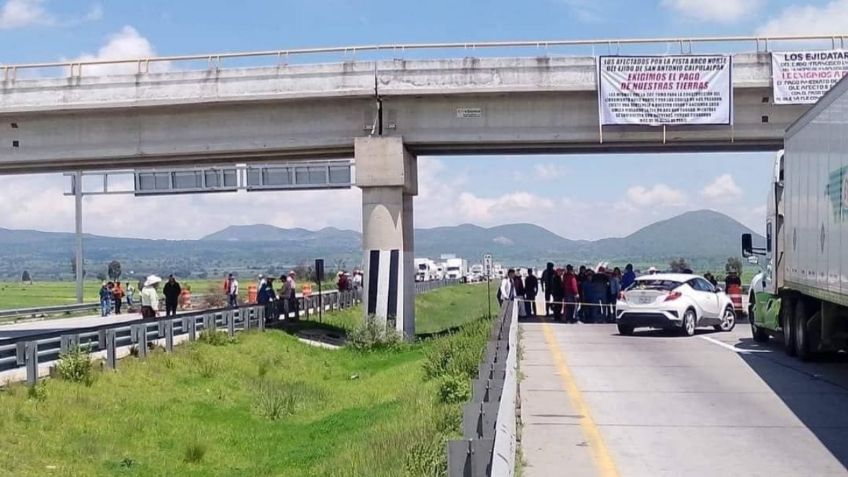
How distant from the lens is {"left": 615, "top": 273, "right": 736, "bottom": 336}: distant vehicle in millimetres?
25125

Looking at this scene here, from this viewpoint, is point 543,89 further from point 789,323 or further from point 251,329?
point 789,323

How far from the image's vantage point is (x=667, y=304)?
2509 centimetres

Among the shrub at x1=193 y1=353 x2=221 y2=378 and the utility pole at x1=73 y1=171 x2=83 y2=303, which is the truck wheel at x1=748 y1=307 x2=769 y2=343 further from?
the utility pole at x1=73 y1=171 x2=83 y2=303

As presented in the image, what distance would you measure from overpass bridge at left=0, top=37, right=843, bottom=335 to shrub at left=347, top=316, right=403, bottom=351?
3.28ft

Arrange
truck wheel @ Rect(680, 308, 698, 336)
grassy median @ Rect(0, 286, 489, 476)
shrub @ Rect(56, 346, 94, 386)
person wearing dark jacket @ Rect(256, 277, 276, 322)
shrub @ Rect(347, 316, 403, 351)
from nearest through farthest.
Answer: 1. grassy median @ Rect(0, 286, 489, 476)
2. shrub @ Rect(56, 346, 94, 386)
3. truck wheel @ Rect(680, 308, 698, 336)
4. shrub @ Rect(347, 316, 403, 351)
5. person wearing dark jacket @ Rect(256, 277, 276, 322)

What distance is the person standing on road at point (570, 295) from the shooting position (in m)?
32.0

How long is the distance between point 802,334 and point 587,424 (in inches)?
304

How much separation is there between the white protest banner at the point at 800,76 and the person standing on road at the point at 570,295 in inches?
301

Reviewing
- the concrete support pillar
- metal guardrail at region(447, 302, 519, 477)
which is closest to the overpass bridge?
the concrete support pillar

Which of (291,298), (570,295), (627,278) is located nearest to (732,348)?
(570,295)

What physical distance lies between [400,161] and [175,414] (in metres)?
13.9

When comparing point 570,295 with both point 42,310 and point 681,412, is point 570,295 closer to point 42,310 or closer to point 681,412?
point 681,412

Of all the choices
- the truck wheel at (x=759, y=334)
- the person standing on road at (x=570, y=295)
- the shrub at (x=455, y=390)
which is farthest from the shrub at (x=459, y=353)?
the person standing on road at (x=570, y=295)

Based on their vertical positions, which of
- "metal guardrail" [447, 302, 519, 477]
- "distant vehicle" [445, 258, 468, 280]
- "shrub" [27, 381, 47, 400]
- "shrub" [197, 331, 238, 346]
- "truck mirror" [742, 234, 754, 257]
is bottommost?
"distant vehicle" [445, 258, 468, 280]
